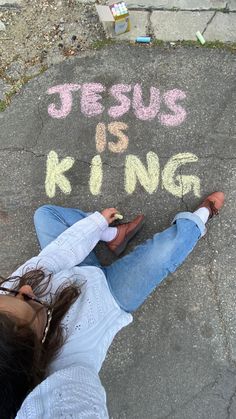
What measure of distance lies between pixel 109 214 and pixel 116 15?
1.27 m

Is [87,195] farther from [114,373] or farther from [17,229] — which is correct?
[114,373]

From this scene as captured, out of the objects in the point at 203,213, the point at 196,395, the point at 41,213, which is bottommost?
the point at 196,395

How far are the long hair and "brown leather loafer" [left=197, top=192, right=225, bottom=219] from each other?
1.16 m

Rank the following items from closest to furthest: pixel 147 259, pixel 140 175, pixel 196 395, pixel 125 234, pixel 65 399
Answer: pixel 65 399 < pixel 147 259 < pixel 196 395 < pixel 125 234 < pixel 140 175

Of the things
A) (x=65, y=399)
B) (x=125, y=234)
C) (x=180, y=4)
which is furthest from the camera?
(x=180, y=4)

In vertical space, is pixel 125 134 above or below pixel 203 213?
above

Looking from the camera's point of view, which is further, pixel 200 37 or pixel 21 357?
pixel 200 37

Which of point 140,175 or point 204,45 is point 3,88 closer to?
point 140,175

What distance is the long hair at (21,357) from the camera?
1257 millimetres

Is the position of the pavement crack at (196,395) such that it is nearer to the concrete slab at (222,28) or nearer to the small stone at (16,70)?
the concrete slab at (222,28)

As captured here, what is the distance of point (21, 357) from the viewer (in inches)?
54.1

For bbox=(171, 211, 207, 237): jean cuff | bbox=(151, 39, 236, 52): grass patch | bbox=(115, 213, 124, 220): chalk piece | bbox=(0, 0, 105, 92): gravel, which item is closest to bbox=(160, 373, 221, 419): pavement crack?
bbox=(171, 211, 207, 237): jean cuff

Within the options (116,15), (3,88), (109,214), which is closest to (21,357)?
(109,214)

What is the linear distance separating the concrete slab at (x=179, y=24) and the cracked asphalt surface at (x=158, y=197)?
0.11 meters
